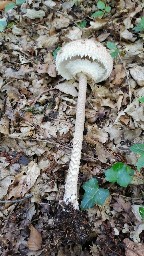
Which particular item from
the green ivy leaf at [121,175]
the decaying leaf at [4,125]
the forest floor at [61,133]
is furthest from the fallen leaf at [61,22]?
the green ivy leaf at [121,175]

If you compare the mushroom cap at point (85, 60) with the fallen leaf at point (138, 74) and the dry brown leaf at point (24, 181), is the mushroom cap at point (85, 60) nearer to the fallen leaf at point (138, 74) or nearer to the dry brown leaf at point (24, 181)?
the fallen leaf at point (138, 74)

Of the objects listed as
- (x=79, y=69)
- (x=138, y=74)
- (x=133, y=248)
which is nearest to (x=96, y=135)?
(x=79, y=69)

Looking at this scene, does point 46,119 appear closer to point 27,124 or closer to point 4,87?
point 27,124

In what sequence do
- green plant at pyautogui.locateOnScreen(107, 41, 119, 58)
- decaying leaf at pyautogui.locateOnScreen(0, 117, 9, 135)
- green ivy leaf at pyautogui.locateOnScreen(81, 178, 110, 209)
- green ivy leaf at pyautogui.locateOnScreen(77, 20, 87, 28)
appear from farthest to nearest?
green ivy leaf at pyautogui.locateOnScreen(77, 20, 87, 28), green plant at pyautogui.locateOnScreen(107, 41, 119, 58), decaying leaf at pyautogui.locateOnScreen(0, 117, 9, 135), green ivy leaf at pyautogui.locateOnScreen(81, 178, 110, 209)

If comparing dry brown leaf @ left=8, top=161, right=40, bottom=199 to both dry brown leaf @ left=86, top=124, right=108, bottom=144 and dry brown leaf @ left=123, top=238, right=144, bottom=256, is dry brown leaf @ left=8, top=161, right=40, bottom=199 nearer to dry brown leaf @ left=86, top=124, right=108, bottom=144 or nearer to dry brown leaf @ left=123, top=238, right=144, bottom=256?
dry brown leaf @ left=86, top=124, right=108, bottom=144

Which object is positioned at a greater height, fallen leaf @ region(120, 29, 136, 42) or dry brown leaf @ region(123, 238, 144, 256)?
fallen leaf @ region(120, 29, 136, 42)

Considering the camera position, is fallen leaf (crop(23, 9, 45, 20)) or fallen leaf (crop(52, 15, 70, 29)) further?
fallen leaf (crop(23, 9, 45, 20))

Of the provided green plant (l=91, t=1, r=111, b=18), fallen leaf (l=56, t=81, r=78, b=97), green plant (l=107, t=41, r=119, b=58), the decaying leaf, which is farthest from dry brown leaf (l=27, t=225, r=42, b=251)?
green plant (l=91, t=1, r=111, b=18)

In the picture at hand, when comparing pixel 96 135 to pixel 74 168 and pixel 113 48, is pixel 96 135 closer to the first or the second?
pixel 74 168

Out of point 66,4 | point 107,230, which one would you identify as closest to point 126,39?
point 66,4
